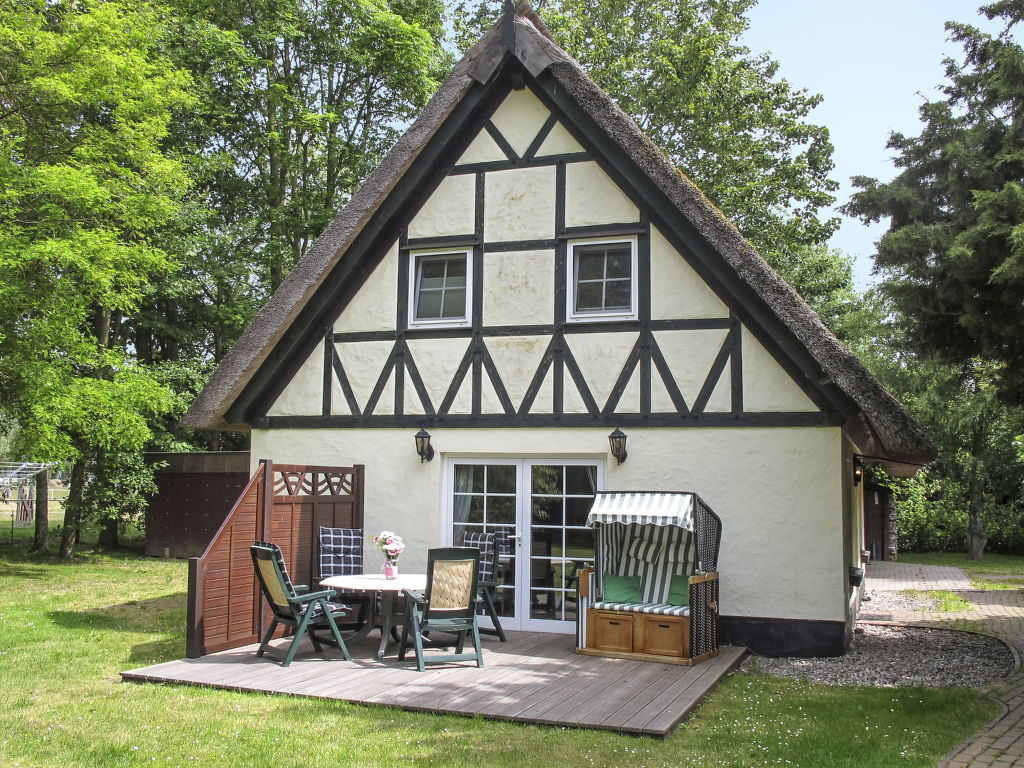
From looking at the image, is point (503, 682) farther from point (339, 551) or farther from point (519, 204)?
point (519, 204)

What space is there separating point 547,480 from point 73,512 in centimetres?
1166

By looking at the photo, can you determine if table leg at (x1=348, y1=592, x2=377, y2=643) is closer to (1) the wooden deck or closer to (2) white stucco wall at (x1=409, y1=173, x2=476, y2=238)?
(1) the wooden deck

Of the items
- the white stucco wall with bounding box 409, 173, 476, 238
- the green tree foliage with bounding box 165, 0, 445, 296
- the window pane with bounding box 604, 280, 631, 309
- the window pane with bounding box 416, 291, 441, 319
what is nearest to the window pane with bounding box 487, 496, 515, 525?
the window pane with bounding box 416, 291, 441, 319

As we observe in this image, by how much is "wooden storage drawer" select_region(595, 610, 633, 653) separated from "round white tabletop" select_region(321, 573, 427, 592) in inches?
65.6

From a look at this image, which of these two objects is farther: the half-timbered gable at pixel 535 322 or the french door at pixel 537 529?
the french door at pixel 537 529

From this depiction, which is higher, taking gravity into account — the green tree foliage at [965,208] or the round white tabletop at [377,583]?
the green tree foliage at [965,208]

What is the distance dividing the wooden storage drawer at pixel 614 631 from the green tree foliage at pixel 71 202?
31.0ft

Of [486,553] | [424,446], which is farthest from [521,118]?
[486,553]

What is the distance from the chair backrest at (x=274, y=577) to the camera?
7328 mm

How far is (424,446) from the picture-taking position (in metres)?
9.53

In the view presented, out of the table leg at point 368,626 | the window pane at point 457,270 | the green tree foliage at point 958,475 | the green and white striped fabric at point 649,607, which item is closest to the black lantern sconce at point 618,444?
the green and white striped fabric at point 649,607

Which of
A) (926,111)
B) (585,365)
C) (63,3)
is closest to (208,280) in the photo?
(63,3)

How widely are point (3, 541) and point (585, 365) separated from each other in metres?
17.0

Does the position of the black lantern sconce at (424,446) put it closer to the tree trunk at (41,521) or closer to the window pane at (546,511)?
the window pane at (546,511)
